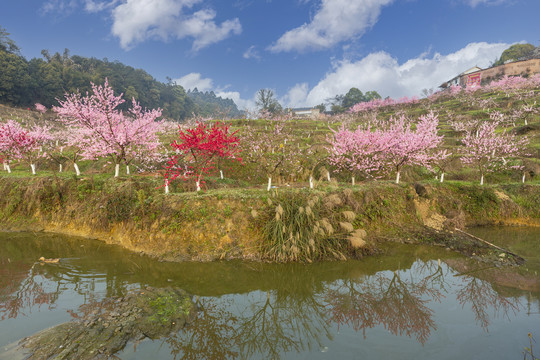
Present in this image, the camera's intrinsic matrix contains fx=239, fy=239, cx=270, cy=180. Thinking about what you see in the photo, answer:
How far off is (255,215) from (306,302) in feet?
11.8

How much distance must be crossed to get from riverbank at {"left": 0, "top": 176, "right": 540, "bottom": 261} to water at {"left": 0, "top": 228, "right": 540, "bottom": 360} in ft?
2.49

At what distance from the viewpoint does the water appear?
17.0ft

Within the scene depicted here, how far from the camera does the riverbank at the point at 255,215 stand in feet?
31.7

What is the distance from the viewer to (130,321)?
5.56 m

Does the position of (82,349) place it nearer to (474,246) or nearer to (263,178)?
(474,246)

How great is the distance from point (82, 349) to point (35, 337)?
1295 mm

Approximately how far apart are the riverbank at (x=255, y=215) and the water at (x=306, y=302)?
76 cm

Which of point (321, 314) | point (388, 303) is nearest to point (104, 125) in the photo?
point (321, 314)

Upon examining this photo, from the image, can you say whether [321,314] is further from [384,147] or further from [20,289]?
[384,147]

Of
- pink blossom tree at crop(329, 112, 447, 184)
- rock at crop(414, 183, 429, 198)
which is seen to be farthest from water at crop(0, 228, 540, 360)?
pink blossom tree at crop(329, 112, 447, 184)

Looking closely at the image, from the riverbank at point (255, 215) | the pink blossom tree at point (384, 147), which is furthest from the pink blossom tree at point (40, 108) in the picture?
the pink blossom tree at point (384, 147)

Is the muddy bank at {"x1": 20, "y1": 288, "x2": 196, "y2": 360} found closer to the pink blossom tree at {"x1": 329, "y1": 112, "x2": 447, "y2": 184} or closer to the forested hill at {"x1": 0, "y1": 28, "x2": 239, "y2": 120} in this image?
the pink blossom tree at {"x1": 329, "y1": 112, "x2": 447, "y2": 184}

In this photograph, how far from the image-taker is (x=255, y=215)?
9.30 metres

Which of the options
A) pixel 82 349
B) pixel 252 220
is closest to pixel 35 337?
pixel 82 349
